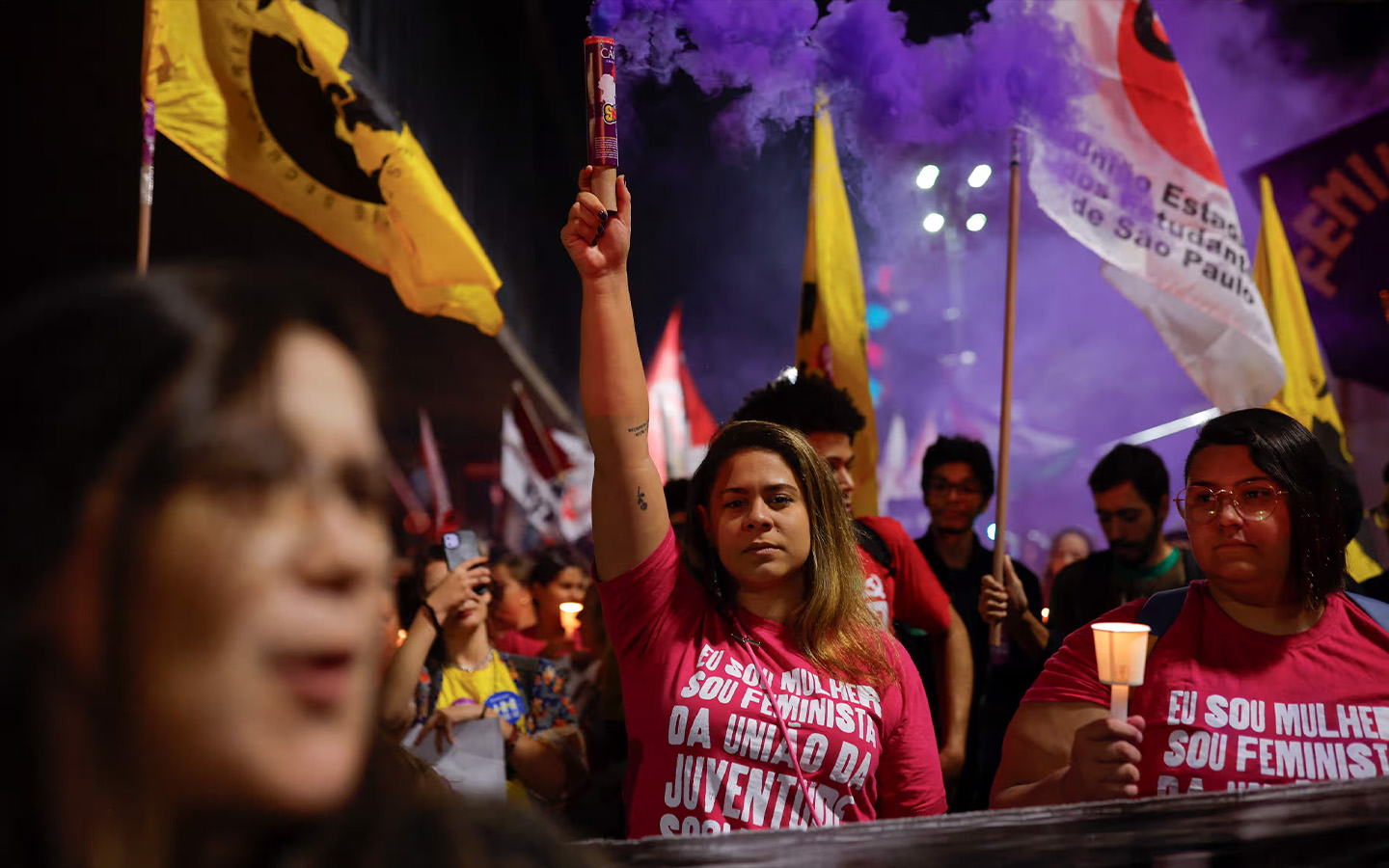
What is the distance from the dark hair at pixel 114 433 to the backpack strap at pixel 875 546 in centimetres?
263

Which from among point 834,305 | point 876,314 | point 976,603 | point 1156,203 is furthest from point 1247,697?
point 876,314

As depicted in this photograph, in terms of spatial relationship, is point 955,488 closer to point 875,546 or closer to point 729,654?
point 875,546

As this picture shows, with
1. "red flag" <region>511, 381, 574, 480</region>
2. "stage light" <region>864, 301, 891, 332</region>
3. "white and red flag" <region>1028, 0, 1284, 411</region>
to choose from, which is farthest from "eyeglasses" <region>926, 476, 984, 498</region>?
"stage light" <region>864, 301, 891, 332</region>

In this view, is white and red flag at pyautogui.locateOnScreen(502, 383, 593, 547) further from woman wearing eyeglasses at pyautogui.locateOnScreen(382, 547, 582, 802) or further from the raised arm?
the raised arm

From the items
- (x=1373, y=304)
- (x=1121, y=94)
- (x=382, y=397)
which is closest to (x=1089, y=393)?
(x=1373, y=304)

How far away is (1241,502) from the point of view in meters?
2.11

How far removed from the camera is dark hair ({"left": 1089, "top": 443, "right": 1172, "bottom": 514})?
3.80 meters

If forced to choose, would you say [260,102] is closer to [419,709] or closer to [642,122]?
[642,122]

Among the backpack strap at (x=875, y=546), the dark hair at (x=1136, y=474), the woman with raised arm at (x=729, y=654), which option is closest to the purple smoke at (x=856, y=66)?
the dark hair at (x=1136, y=474)

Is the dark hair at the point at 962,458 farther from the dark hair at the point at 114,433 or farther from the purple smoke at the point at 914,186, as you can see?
the dark hair at the point at 114,433

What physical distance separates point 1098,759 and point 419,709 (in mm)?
1957

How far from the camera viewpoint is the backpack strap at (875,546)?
3025mm

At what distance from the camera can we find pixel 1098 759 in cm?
169

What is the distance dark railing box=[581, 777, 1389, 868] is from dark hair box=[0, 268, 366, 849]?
0.50 metres
